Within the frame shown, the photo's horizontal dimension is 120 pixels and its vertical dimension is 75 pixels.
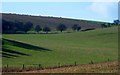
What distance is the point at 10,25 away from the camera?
Answer: 12138cm

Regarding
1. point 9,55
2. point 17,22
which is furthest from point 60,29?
point 9,55

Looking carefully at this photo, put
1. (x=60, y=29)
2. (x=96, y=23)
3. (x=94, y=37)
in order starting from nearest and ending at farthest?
1. (x=94, y=37)
2. (x=60, y=29)
3. (x=96, y=23)

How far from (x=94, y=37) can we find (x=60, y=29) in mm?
28323

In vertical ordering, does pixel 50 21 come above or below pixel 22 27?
above

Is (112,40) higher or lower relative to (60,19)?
lower

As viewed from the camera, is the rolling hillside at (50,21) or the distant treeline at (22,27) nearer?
the distant treeline at (22,27)

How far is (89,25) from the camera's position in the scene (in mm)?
159375

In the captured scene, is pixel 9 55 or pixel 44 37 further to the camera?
pixel 44 37

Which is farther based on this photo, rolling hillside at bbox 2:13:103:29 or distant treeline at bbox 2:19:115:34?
rolling hillside at bbox 2:13:103:29

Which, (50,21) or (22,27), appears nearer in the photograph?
(22,27)

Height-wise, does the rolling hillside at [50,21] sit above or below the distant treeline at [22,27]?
above

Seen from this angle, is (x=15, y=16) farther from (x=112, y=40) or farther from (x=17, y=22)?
(x=112, y=40)

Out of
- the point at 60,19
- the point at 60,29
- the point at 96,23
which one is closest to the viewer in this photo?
the point at 60,29

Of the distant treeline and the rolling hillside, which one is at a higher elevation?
the rolling hillside
